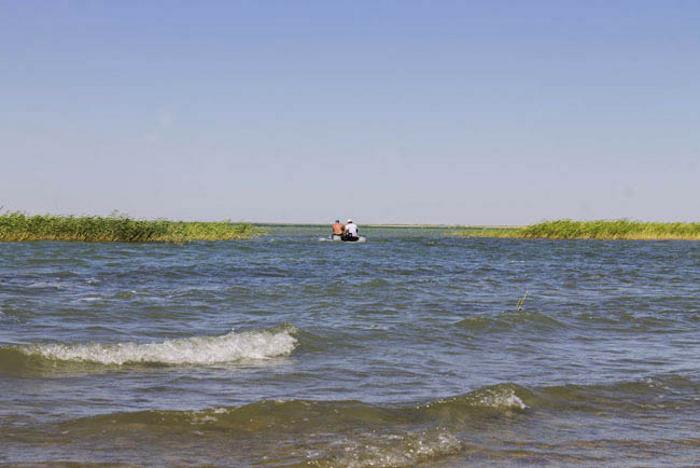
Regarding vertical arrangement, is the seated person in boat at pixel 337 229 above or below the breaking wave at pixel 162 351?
above

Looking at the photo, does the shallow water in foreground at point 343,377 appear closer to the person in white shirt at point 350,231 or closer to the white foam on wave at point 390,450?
the white foam on wave at point 390,450

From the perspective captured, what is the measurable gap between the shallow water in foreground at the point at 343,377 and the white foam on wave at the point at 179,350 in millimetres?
46

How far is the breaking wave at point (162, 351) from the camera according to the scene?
1091 cm

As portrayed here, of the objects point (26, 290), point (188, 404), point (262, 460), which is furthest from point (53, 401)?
point (26, 290)

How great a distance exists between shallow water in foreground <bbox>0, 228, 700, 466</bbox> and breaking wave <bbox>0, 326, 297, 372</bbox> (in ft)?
0.14

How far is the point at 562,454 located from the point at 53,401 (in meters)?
5.48

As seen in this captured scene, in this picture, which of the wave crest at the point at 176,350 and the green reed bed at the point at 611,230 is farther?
the green reed bed at the point at 611,230

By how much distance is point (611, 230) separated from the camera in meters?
74.3

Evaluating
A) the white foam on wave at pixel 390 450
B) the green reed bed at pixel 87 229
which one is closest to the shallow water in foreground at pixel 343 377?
the white foam on wave at pixel 390 450

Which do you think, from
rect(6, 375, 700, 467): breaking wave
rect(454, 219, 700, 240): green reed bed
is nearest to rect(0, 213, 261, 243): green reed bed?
rect(454, 219, 700, 240): green reed bed

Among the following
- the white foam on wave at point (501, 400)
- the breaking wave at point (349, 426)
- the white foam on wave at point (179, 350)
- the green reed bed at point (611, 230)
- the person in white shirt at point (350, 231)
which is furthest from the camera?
the green reed bed at point (611, 230)

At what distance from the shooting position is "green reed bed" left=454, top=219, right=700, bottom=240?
73438mm

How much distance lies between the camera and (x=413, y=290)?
2306cm

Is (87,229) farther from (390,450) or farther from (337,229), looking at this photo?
(390,450)
